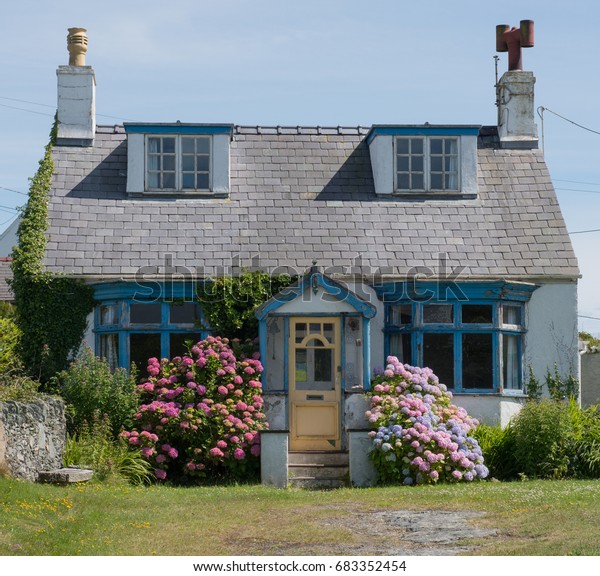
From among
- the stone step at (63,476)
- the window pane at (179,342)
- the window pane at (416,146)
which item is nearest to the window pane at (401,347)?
the window pane at (179,342)

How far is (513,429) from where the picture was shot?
19172 mm

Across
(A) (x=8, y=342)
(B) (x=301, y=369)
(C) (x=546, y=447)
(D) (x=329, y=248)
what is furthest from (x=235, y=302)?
(C) (x=546, y=447)

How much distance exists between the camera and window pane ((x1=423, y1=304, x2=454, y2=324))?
68.6ft

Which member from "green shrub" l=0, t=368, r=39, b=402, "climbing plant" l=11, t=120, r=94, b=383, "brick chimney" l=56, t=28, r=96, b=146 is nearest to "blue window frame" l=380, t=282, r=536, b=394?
"climbing plant" l=11, t=120, r=94, b=383

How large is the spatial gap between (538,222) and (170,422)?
28.8ft

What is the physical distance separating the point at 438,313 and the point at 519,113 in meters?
5.87

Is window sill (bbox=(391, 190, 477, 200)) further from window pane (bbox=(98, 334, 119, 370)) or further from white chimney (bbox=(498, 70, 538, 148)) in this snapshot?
window pane (bbox=(98, 334, 119, 370))

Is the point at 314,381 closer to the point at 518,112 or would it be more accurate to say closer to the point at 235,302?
the point at 235,302

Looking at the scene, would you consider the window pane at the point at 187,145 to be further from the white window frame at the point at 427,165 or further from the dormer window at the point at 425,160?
the white window frame at the point at 427,165

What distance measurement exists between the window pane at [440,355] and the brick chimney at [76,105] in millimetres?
8576

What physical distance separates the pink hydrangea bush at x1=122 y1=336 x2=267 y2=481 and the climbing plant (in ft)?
6.50

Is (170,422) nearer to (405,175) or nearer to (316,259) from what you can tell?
(316,259)

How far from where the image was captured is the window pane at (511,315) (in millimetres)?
21094

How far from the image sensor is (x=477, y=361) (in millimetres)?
20922
